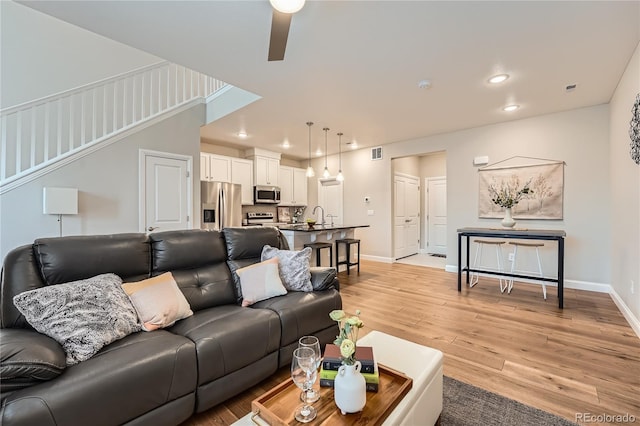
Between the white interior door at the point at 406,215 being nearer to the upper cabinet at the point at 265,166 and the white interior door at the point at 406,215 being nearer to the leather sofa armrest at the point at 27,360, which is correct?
the upper cabinet at the point at 265,166

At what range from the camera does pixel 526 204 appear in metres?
4.50

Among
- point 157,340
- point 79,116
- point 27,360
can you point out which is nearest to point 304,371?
point 157,340

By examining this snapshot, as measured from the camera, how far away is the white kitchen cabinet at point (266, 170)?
6.47m

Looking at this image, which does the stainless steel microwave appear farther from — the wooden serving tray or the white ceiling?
the wooden serving tray

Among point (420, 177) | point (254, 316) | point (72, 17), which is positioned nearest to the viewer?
point (254, 316)

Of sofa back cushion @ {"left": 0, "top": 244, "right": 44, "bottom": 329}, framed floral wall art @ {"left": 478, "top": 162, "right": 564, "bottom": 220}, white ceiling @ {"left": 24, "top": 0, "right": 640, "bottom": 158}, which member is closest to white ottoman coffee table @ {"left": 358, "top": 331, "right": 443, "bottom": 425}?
sofa back cushion @ {"left": 0, "top": 244, "right": 44, "bottom": 329}

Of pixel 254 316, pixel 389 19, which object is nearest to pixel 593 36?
pixel 389 19

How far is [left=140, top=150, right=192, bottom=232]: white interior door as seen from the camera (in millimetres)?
4066

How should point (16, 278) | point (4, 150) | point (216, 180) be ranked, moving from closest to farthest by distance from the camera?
point (16, 278), point (4, 150), point (216, 180)

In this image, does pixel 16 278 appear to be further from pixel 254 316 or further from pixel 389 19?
pixel 389 19

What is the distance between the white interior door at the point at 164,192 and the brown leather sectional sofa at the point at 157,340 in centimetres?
221

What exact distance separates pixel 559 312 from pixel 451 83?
9.59 feet

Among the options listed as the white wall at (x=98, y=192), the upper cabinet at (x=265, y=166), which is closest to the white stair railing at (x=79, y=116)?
the white wall at (x=98, y=192)

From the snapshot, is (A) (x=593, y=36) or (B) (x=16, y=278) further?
(A) (x=593, y=36)
